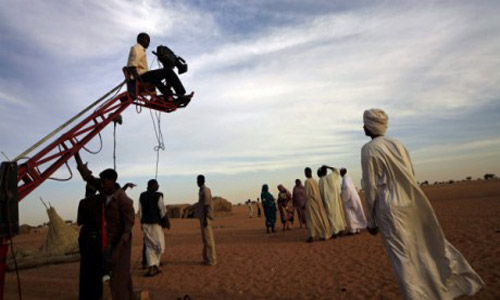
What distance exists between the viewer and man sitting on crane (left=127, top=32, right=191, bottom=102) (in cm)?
626

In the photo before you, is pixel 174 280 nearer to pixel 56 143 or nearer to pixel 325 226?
pixel 56 143

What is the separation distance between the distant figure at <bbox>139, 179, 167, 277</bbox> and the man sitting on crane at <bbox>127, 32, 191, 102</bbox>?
9.30 feet

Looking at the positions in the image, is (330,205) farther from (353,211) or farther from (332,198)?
(353,211)

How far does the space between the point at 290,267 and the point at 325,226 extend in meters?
3.91

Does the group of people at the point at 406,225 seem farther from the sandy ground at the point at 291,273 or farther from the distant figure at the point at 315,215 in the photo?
the distant figure at the point at 315,215

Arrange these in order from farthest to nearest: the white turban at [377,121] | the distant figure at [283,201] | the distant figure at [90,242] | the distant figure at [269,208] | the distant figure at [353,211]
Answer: the distant figure at [283,201] < the distant figure at [269,208] < the distant figure at [353,211] < the distant figure at [90,242] < the white turban at [377,121]

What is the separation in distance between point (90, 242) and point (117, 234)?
2.65ft

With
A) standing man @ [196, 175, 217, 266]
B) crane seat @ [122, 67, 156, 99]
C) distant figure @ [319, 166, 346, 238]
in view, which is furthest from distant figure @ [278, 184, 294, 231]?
crane seat @ [122, 67, 156, 99]

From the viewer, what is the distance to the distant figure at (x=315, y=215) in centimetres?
1126

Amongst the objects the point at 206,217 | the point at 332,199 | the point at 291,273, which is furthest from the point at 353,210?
the point at 206,217

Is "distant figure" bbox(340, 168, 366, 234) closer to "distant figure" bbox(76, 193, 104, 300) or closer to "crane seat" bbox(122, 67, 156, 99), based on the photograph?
"crane seat" bbox(122, 67, 156, 99)

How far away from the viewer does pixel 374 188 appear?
3.53m

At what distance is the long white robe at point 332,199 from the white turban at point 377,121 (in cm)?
813

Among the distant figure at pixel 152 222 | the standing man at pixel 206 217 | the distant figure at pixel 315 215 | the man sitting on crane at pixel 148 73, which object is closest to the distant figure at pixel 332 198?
the distant figure at pixel 315 215
